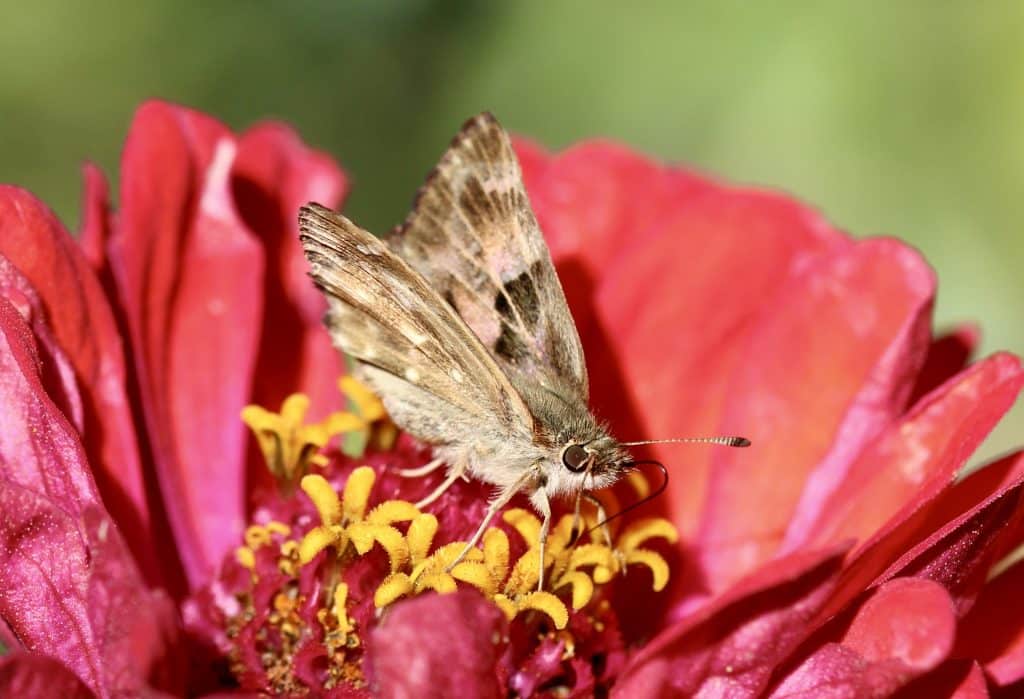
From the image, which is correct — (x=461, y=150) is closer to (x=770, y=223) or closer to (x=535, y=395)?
(x=535, y=395)

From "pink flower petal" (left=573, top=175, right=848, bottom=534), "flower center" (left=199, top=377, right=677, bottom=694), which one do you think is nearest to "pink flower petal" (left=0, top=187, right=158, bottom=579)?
"flower center" (left=199, top=377, right=677, bottom=694)

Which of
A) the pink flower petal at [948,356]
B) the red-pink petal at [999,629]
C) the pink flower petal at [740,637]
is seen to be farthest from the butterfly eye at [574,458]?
the pink flower petal at [948,356]

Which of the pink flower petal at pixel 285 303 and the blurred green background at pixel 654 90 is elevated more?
the blurred green background at pixel 654 90

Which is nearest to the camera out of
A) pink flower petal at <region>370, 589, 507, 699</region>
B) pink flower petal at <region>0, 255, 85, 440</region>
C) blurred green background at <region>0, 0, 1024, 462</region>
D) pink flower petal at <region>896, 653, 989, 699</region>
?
pink flower petal at <region>370, 589, 507, 699</region>

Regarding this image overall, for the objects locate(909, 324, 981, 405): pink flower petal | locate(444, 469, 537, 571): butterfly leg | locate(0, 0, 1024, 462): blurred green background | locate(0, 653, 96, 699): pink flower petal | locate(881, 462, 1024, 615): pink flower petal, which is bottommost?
locate(881, 462, 1024, 615): pink flower petal

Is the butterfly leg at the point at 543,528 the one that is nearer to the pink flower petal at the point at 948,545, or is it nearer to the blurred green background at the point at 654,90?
the pink flower petal at the point at 948,545

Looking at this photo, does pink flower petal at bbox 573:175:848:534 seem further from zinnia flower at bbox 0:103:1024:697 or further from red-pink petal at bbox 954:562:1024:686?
red-pink petal at bbox 954:562:1024:686
